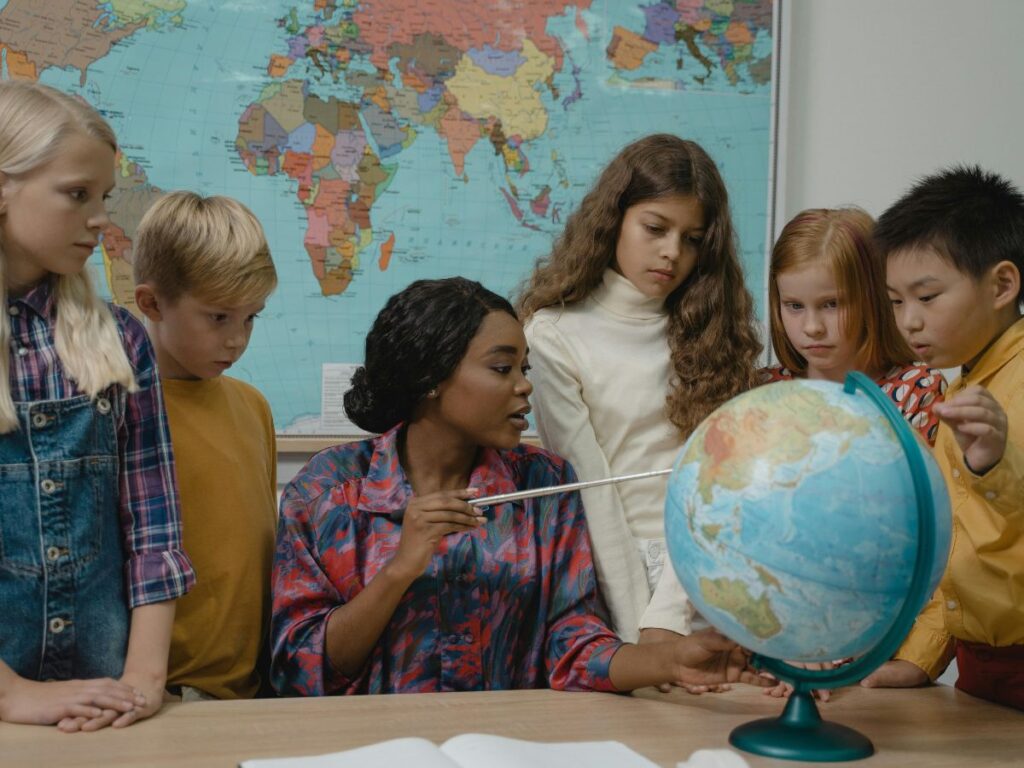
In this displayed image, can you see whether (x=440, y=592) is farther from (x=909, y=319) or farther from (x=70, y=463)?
(x=909, y=319)

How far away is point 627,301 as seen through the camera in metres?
2.08

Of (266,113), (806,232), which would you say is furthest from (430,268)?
(806,232)

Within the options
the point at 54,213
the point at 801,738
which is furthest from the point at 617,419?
the point at 54,213

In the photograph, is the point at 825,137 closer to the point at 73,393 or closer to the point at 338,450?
the point at 338,450

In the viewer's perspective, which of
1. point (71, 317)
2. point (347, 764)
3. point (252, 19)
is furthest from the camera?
point (252, 19)

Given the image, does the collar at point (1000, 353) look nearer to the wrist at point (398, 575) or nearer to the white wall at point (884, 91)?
the wrist at point (398, 575)

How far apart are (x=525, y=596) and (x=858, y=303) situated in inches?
31.5

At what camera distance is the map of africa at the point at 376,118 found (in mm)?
2717

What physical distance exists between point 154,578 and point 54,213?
0.50 meters

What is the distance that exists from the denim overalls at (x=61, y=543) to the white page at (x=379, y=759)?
0.40 m

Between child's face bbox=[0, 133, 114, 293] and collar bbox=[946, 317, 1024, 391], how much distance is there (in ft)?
4.12

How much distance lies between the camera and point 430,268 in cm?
294

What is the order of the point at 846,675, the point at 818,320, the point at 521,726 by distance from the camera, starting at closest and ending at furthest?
the point at 846,675, the point at 521,726, the point at 818,320

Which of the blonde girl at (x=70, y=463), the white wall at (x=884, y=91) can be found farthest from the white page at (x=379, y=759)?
the white wall at (x=884, y=91)
